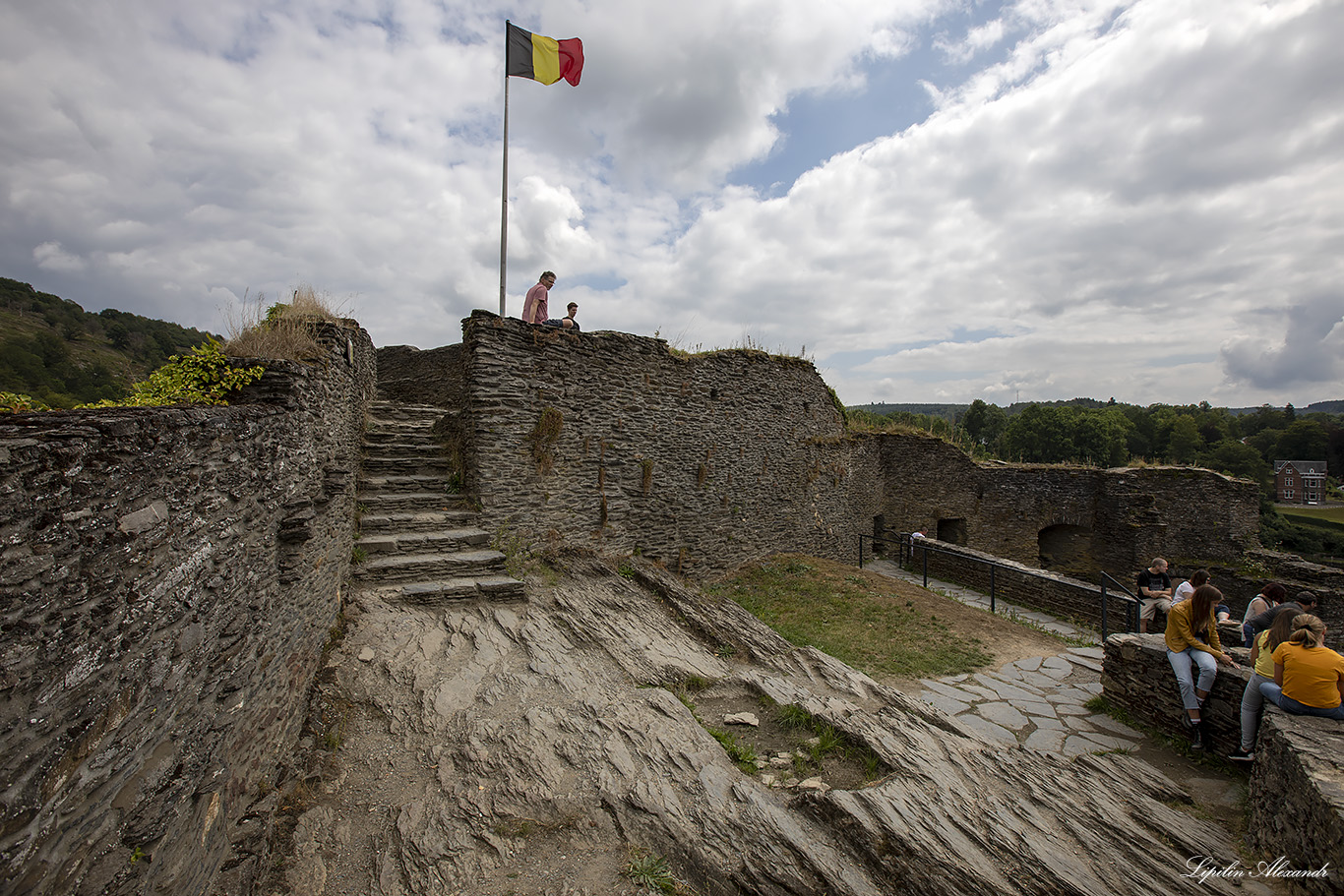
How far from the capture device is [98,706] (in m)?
1.89

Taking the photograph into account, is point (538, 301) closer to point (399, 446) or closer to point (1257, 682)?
point (399, 446)

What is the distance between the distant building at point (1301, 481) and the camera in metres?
65.2

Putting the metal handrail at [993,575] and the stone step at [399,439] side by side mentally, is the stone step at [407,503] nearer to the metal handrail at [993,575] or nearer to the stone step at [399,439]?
the stone step at [399,439]

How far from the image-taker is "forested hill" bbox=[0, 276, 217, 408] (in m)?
3.38

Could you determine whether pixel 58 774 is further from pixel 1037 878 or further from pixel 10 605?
pixel 1037 878

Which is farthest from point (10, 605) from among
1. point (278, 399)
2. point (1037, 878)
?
point (1037, 878)

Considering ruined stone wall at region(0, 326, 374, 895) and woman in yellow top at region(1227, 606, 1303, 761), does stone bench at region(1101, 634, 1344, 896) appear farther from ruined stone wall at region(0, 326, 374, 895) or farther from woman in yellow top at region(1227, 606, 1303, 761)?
ruined stone wall at region(0, 326, 374, 895)

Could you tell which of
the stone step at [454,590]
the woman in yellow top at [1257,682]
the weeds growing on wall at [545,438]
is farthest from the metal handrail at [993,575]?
the weeds growing on wall at [545,438]

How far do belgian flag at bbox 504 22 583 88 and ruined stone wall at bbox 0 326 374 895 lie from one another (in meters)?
9.57

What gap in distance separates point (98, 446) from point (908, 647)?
8.43 meters

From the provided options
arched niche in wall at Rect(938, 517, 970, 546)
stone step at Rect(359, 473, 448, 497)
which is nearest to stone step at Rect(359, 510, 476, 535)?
Answer: stone step at Rect(359, 473, 448, 497)

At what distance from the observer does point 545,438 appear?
8.08 meters

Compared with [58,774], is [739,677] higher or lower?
lower

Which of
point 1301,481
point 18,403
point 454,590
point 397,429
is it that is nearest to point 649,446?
point 397,429
